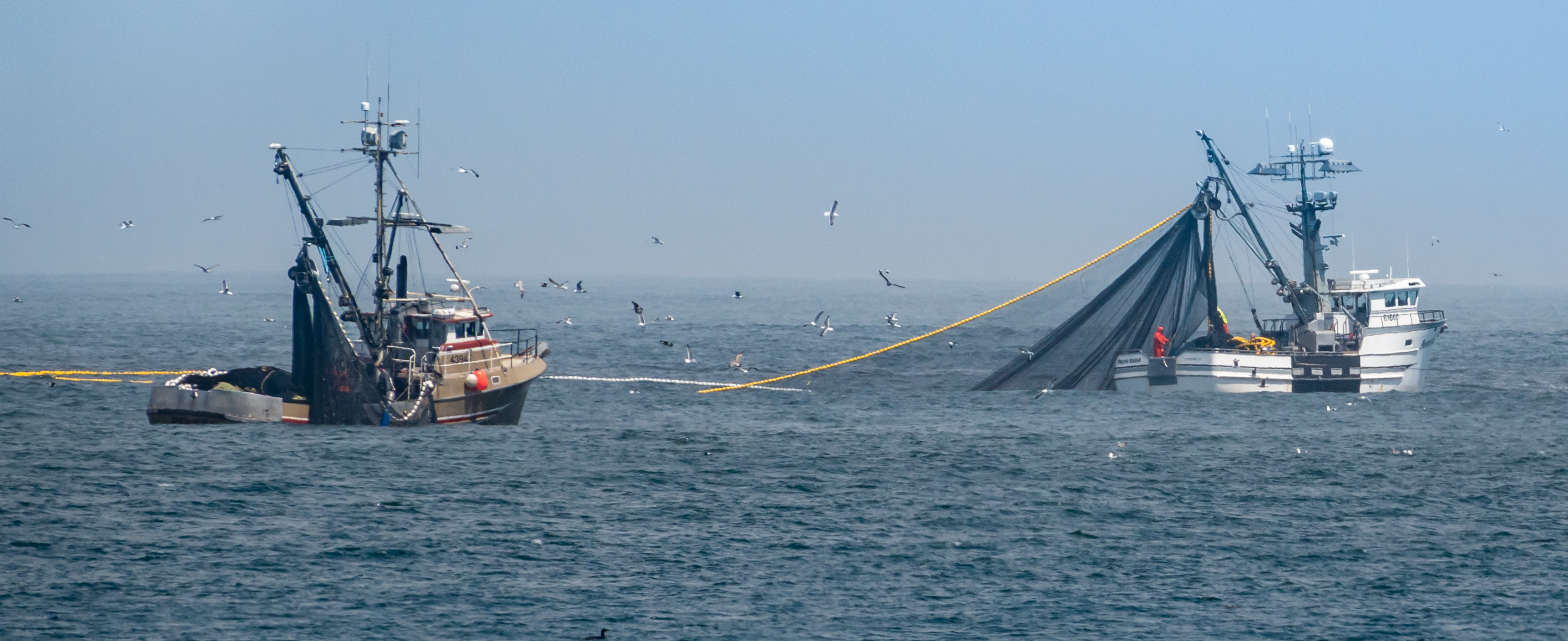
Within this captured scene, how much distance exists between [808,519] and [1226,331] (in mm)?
30689

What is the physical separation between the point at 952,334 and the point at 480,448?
72.3ft

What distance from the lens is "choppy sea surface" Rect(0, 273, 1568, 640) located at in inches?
1159

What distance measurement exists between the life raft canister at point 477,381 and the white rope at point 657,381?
18548 millimetres

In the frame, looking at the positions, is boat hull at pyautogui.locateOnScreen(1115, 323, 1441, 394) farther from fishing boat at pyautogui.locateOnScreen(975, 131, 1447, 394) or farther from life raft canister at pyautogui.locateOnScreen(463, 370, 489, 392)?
life raft canister at pyautogui.locateOnScreen(463, 370, 489, 392)

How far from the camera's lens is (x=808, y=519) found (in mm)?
38500

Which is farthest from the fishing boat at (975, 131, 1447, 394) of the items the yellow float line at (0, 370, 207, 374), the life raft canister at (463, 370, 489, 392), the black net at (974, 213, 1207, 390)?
the yellow float line at (0, 370, 207, 374)

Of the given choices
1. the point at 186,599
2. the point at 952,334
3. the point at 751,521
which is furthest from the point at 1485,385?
the point at 186,599

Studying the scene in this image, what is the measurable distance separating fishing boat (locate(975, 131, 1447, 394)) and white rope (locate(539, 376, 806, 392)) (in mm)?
12222

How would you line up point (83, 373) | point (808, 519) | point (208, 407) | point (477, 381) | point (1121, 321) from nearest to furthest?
point (808, 519), point (208, 407), point (477, 381), point (1121, 321), point (83, 373)

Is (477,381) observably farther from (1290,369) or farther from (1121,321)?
(1290,369)

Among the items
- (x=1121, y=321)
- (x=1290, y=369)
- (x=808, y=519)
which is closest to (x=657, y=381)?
(x=1121, y=321)

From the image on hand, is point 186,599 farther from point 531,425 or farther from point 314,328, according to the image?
point 531,425

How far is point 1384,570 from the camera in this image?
109ft

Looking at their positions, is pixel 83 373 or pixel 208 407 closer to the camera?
pixel 208 407
